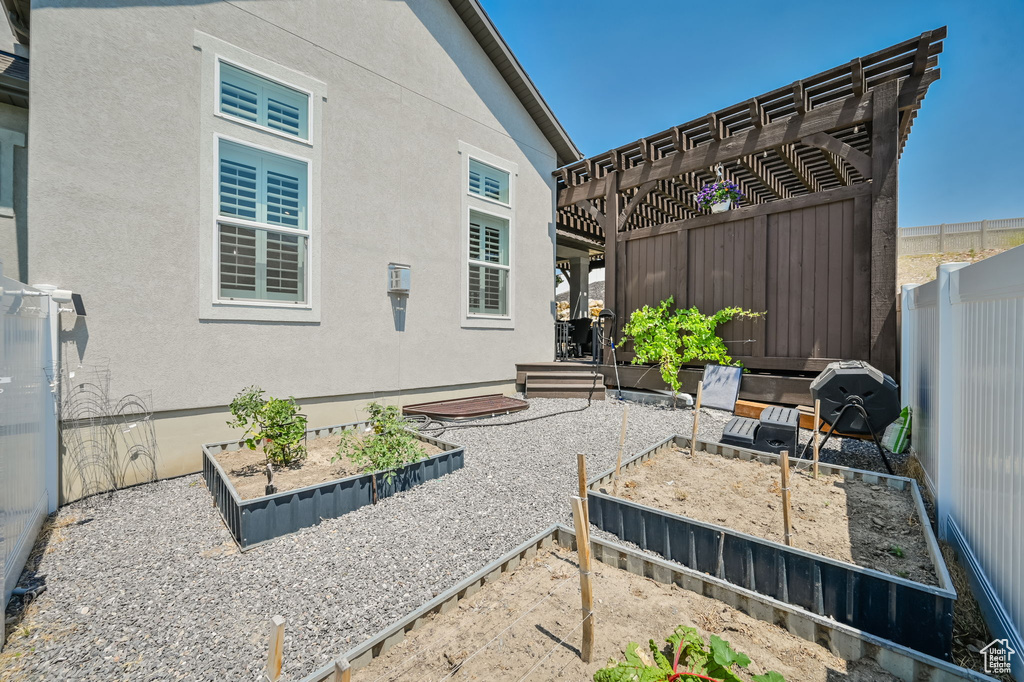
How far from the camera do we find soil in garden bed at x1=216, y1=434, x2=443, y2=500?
3383 millimetres

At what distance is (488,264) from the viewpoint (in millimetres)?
7246

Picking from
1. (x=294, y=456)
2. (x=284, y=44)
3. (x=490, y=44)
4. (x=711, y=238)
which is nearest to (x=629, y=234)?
(x=711, y=238)

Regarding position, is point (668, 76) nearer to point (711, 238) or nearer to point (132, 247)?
point (711, 238)

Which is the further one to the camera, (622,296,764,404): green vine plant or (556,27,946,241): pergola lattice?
(622,296,764,404): green vine plant

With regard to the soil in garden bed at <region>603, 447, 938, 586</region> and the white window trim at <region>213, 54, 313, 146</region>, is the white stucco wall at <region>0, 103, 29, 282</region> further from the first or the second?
the soil in garden bed at <region>603, 447, 938, 586</region>

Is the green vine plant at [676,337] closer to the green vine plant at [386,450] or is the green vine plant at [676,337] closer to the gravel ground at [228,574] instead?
the gravel ground at [228,574]

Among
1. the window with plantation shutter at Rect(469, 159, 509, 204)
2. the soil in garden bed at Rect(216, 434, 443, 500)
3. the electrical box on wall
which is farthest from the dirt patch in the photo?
the soil in garden bed at Rect(216, 434, 443, 500)

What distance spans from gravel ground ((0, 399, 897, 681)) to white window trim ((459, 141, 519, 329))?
3.27 metres

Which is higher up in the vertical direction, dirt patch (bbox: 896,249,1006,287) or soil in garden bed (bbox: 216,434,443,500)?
dirt patch (bbox: 896,249,1006,287)

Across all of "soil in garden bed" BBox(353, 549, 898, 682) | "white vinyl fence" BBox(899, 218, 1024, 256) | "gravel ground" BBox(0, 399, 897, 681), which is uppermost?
"white vinyl fence" BBox(899, 218, 1024, 256)

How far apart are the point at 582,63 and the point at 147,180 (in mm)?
12228

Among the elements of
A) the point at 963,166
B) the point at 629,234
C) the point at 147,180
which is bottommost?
the point at 147,180

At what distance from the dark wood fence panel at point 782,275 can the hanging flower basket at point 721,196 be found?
176 millimetres

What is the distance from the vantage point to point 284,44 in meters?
4.88
